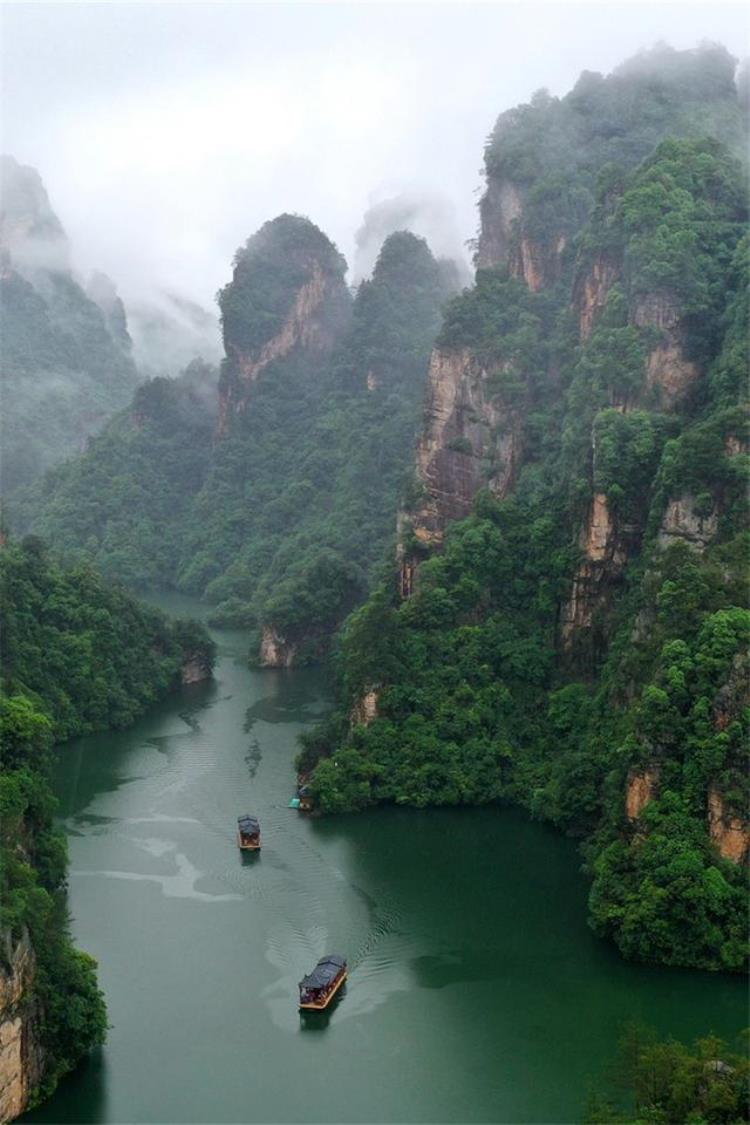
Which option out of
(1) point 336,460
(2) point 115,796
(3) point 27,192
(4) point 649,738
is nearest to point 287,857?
(2) point 115,796

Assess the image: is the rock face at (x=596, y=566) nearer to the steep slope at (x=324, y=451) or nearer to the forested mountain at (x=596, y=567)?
the forested mountain at (x=596, y=567)

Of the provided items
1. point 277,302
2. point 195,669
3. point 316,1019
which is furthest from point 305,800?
point 277,302

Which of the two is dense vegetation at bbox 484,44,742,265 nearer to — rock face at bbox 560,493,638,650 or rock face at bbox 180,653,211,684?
rock face at bbox 560,493,638,650

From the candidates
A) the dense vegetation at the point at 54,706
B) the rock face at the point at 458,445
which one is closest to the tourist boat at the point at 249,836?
the dense vegetation at the point at 54,706

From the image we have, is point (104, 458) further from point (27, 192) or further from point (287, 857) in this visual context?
point (287, 857)

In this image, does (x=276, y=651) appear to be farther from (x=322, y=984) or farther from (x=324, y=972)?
(x=322, y=984)
